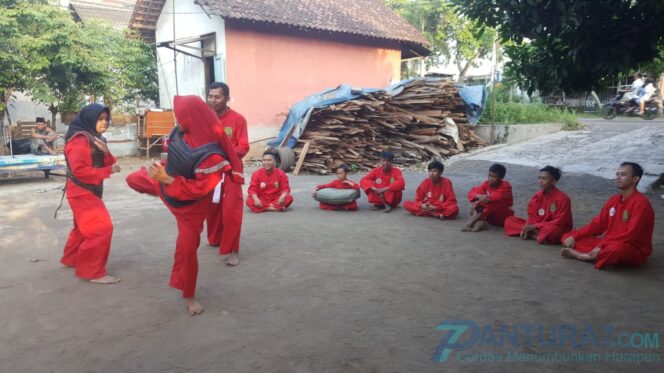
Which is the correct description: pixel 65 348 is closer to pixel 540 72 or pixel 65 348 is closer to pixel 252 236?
pixel 252 236

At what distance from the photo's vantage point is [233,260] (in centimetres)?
452

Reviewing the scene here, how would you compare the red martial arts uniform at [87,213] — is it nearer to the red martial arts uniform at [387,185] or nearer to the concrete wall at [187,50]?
the red martial arts uniform at [387,185]

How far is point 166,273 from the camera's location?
4.25m

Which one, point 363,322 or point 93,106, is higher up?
point 93,106

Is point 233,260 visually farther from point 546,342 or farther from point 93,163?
point 546,342

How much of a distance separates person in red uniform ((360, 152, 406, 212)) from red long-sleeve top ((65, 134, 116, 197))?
3908 millimetres

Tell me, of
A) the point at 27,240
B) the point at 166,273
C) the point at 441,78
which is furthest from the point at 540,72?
the point at 441,78

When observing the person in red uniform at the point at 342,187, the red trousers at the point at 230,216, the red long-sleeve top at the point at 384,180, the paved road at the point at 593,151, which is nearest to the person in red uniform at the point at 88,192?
the red trousers at the point at 230,216

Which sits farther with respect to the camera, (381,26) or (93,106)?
(381,26)

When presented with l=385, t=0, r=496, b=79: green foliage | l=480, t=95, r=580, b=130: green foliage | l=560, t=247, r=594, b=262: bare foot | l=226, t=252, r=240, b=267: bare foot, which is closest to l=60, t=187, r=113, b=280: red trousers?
l=226, t=252, r=240, b=267: bare foot

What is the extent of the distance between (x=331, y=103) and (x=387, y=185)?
4.92 meters

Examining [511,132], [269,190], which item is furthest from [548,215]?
[511,132]

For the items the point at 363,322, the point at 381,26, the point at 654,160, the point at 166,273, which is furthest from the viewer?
the point at 381,26

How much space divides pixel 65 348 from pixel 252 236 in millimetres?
2788
